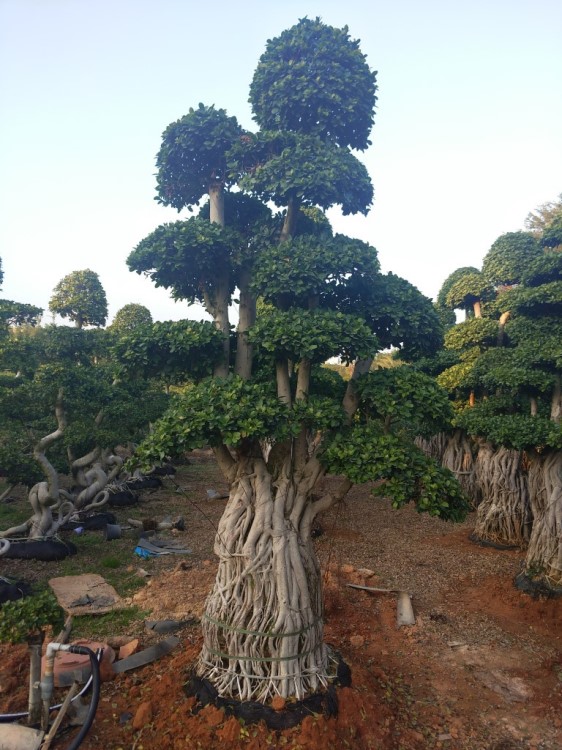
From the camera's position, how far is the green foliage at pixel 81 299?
22484 millimetres

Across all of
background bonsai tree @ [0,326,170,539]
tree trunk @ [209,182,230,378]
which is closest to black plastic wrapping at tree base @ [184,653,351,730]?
tree trunk @ [209,182,230,378]

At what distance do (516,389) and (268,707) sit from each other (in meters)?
9.57

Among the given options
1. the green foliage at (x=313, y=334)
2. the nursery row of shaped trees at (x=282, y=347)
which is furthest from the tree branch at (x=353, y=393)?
the green foliage at (x=313, y=334)

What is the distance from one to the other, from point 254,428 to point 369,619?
5679mm

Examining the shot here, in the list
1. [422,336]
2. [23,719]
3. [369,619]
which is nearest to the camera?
[23,719]

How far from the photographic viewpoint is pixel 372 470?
6.43 meters

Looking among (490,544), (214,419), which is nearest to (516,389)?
(490,544)

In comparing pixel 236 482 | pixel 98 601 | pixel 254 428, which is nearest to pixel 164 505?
pixel 98 601

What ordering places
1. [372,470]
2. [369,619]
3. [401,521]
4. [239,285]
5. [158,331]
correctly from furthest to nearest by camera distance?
1. [401,521]
2. [369,619]
3. [239,285]
4. [158,331]
5. [372,470]

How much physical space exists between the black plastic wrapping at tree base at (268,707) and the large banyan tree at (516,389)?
6.39m

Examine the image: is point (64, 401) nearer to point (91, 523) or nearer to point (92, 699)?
point (91, 523)

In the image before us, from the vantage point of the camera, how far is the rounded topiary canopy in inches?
316

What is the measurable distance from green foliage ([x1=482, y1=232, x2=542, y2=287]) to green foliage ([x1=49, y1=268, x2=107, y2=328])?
55.5 feet

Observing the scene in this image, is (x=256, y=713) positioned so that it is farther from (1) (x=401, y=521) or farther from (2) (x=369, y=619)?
(1) (x=401, y=521)
